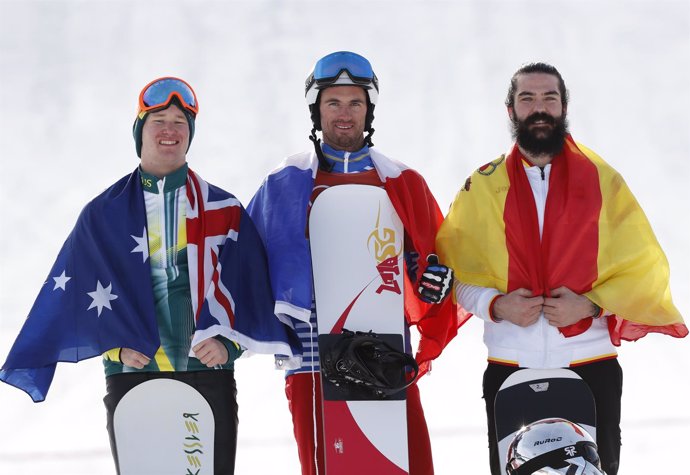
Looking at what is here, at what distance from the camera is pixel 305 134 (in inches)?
480

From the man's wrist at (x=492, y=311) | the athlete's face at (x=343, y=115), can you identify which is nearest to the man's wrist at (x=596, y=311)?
the man's wrist at (x=492, y=311)

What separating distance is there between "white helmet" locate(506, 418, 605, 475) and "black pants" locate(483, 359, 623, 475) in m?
0.87

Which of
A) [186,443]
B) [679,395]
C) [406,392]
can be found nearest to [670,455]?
[679,395]

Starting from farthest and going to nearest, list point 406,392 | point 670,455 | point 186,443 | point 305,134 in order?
point 305,134, point 670,455, point 406,392, point 186,443

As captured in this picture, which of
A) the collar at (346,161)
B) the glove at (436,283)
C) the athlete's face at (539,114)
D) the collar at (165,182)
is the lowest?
the glove at (436,283)

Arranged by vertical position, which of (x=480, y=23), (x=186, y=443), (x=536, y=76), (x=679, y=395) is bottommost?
(x=679, y=395)

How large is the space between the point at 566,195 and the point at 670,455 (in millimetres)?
4399

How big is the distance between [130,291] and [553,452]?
1.63 meters

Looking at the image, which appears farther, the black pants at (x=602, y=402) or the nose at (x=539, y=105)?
the nose at (x=539, y=105)

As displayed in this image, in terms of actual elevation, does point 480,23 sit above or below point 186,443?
above

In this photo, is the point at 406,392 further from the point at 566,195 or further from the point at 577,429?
the point at 577,429

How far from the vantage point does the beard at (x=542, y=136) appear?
3732 mm

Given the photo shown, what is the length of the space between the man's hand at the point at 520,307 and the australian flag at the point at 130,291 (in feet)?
2.46

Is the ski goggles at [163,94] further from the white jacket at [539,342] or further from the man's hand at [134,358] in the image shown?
the white jacket at [539,342]
